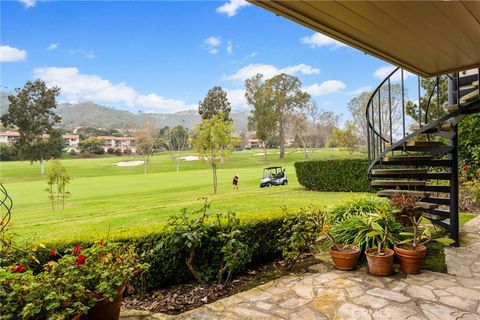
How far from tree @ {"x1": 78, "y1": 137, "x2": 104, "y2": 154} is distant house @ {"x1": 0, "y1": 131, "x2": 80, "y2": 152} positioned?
1361 mm

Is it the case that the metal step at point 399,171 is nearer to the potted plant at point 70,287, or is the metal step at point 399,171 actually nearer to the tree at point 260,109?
the potted plant at point 70,287

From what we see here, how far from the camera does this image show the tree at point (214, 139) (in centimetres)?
1397

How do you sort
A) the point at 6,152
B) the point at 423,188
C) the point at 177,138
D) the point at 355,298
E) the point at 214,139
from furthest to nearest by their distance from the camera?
the point at 177,138 → the point at 6,152 → the point at 214,139 → the point at 423,188 → the point at 355,298

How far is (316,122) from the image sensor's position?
3684 cm

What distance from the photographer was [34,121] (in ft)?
102

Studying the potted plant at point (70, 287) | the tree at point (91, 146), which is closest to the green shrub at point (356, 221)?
the potted plant at point (70, 287)

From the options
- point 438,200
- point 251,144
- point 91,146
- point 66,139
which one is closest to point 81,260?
point 438,200

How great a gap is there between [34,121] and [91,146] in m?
13.6

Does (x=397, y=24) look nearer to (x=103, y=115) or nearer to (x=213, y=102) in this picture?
(x=213, y=102)

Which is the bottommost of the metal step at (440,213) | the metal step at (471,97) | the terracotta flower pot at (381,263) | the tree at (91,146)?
the terracotta flower pot at (381,263)

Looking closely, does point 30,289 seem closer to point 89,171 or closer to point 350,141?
point 350,141

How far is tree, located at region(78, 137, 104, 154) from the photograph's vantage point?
4412 centimetres

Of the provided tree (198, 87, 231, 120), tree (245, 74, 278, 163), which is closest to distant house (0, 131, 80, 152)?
tree (198, 87, 231, 120)

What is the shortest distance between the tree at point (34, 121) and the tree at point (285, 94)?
77.0ft
